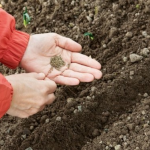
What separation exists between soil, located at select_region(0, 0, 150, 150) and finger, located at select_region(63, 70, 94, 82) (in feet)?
0.61

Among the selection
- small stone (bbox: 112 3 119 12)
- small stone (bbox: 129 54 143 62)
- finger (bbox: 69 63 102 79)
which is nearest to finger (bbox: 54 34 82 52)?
finger (bbox: 69 63 102 79)

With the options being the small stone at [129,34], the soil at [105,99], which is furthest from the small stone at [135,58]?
the small stone at [129,34]

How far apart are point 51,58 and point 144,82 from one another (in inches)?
23.2

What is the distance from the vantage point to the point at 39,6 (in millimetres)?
2730

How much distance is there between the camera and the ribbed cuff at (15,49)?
7.08ft

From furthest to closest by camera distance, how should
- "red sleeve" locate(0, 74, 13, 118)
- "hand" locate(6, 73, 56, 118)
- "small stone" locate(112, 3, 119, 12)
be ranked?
"small stone" locate(112, 3, 119, 12) → "hand" locate(6, 73, 56, 118) → "red sleeve" locate(0, 74, 13, 118)

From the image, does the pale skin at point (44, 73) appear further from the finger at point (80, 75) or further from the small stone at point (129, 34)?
the small stone at point (129, 34)

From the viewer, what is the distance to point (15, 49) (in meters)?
2.19

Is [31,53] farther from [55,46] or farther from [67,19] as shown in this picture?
[67,19]

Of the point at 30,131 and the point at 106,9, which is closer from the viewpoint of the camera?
the point at 30,131

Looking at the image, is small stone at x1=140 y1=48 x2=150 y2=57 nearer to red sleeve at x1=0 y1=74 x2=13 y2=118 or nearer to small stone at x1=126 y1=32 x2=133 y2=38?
small stone at x1=126 y1=32 x2=133 y2=38

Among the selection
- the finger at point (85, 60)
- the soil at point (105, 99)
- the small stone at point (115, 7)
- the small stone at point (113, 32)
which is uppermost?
the small stone at point (115, 7)

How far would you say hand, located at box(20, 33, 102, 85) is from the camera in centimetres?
212

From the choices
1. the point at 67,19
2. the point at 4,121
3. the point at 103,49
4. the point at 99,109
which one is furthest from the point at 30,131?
the point at 67,19
